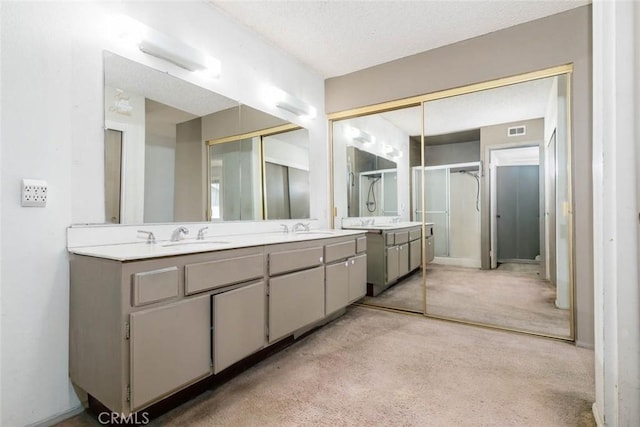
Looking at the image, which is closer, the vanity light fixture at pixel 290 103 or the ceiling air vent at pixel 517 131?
the vanity light fixture at pixel 290 103

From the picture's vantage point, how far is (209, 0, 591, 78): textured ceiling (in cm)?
230

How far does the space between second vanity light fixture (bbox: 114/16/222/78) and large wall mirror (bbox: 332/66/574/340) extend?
1.79m

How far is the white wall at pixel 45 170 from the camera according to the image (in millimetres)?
1347

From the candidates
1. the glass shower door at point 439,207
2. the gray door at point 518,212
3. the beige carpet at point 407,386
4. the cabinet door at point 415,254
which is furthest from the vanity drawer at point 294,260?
the gray door at point 518,212

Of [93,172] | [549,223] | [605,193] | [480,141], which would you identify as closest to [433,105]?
[480,141]

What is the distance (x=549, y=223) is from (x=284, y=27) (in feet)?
10.5

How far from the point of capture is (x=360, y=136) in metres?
3.88

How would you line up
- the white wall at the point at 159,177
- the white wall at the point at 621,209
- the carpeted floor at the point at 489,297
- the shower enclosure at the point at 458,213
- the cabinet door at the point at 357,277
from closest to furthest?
the white wall at the point at 621,209
the white wall at the point at 159,177
the carpeted floor at the point at 489,297
the cabinet door at the point at 357,277
the shower enclosure at the point at 458,213

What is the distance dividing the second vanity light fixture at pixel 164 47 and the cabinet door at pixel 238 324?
1564mm

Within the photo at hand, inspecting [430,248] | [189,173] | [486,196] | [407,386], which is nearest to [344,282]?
[407,386]

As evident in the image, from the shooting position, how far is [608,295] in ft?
4.11

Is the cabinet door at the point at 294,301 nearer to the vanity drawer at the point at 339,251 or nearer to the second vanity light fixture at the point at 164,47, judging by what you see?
the vanity drawer at the point at 339,251

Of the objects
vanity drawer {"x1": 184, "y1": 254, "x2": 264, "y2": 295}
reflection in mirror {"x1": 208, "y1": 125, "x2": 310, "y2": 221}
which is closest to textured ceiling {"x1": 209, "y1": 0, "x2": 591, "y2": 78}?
reflection in mirror {"x1": 208, "y1": 125, "x2": 310, "y2": 221}

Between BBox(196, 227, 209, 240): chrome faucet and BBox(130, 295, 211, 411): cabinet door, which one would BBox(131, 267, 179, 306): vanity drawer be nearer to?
BBox(130, 295, 211, 411): cabinet door
